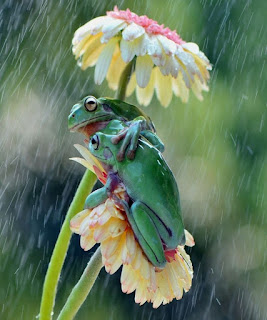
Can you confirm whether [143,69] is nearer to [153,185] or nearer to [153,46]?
[153,46]

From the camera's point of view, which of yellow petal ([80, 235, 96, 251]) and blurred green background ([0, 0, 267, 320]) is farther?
blurred green background ([0, 0, 267, 320])

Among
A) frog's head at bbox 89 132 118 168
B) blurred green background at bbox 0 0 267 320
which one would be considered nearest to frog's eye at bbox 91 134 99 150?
frog's head at bbox 89 132 118 168

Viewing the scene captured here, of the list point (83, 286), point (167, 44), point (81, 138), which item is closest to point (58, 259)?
point (83, 286)

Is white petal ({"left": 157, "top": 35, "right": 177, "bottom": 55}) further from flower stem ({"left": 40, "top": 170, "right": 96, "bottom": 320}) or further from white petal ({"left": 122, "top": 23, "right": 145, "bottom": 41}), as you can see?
flower stem ({"left": 40, "top": 170, "right": 96, "bottom": 320})

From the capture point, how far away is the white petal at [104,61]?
0.74 meters

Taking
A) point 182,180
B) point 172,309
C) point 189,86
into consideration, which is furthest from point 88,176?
point 172,309

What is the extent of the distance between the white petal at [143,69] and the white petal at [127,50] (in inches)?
0.8

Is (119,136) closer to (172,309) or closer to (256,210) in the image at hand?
(256,210)

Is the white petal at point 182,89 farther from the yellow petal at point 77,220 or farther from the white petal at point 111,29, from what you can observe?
the yellow petal at point 77,220

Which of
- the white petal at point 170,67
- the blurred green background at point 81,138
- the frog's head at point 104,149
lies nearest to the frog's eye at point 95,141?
the frog's head at point 104,149

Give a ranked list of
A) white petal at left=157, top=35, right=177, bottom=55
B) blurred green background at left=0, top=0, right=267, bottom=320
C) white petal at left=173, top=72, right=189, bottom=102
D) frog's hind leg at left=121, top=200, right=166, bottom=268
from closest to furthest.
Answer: frog's hind leg at left=121, top=200, right=166, bottom=268 < white petal at left=157, top=35, right=177, bottom=55 < white petal at left=173, top=72, right=189, bottom=102 < blurred green background at left=0, top=0, right=267, bottom=320

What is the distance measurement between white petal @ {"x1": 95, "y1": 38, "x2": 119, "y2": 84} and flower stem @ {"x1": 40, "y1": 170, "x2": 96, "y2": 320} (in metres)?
0.11

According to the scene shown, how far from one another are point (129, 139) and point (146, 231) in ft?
0.28

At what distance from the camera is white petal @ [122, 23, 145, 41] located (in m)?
0.72
